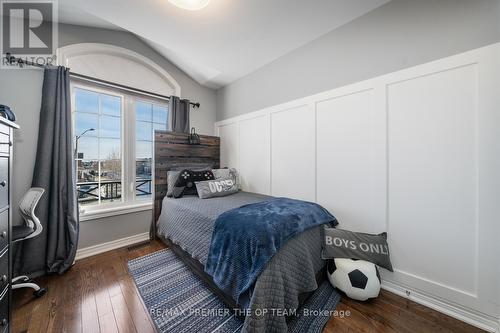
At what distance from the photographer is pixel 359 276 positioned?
4.89 ft

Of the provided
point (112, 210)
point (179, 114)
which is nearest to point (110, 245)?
point (112, 210)

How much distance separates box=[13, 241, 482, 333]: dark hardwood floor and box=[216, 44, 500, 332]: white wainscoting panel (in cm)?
20

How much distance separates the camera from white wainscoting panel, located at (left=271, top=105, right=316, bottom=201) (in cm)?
221

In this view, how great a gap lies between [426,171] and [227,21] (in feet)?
7.56

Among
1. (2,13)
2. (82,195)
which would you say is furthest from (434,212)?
(2,13)

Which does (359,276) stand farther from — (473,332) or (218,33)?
(218,33)

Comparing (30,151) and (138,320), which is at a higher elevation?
(30,151)

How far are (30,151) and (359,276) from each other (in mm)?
3334

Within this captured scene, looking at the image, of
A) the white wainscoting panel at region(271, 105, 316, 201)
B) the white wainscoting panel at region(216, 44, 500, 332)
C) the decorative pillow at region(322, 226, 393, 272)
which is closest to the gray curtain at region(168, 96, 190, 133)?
the white wainscoting panel at region(271, 105, 316, 201)

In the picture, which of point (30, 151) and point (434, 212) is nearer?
point (434, 212)

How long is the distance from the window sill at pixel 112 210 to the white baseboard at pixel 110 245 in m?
0.35

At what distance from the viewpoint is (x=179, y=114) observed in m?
2.95

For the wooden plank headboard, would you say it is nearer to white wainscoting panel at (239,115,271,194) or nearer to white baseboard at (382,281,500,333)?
white wainscoting panel at (239,115,271,194)

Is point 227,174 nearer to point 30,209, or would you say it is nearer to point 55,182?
point 55,182
